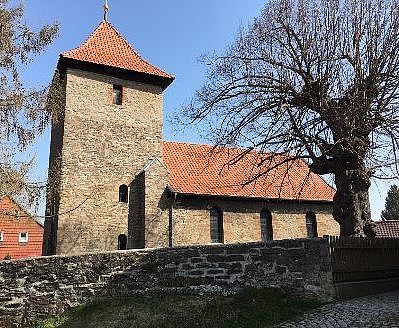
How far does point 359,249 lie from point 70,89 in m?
12.9

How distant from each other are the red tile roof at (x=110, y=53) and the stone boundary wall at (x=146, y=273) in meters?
10.1

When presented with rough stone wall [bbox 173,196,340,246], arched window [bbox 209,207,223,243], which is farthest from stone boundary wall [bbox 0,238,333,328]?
arched window [bbox 209,207,223,243]

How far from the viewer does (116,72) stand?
60.4ft

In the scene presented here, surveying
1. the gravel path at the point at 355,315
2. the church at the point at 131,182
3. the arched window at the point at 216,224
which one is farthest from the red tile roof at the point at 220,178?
the gravel path at the point at 355,315

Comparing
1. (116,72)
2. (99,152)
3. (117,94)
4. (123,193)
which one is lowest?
(123,193)

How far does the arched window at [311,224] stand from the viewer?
20609mm

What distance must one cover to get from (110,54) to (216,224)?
370 inches

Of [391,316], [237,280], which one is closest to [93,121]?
[237,280]

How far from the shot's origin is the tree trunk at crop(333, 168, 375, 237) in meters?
11.7

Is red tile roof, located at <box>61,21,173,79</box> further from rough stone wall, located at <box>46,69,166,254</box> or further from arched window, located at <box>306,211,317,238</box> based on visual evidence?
arched window, located at <box>306,211,317,238</box>

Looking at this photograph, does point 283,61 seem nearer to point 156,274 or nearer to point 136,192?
point 156,274

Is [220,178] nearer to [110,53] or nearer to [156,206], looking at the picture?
[156,206]

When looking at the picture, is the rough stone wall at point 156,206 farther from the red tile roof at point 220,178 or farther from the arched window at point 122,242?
the arched window at point 122,242

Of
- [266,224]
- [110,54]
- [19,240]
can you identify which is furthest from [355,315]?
[19,240]
